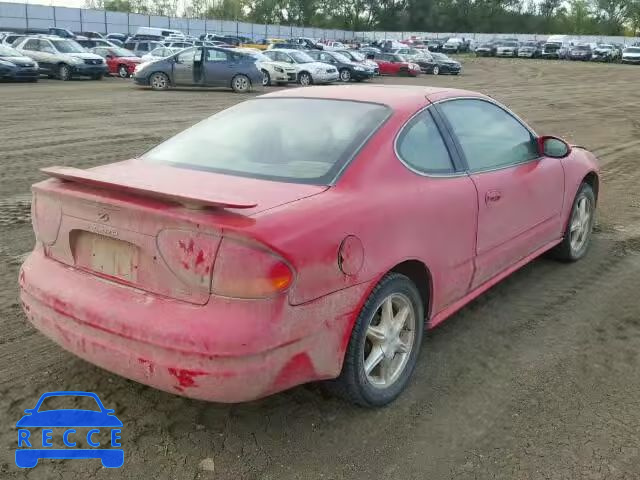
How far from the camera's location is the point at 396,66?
37469 millimetres

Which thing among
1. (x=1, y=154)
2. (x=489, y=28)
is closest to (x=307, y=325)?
(x=1, y=154)

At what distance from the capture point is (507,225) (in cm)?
407

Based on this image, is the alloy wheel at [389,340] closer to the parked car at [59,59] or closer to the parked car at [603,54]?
the parked car at [59,59]

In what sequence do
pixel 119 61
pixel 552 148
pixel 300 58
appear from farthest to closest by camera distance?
pixel 119 61 → pixel 300 58 → pixel 552 148

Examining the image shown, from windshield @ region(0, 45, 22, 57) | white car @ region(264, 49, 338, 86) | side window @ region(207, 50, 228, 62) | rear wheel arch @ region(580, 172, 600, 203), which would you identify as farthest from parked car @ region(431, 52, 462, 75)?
rear wheel arch @ region(580, 172, 600, 203)

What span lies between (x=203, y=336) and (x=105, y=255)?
68cm

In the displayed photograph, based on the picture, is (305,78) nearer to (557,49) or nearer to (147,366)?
(147,366)

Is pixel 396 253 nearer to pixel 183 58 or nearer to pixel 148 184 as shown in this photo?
pixel 148 184

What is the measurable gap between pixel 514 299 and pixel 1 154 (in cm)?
777

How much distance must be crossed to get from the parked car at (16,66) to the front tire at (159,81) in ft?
16.1

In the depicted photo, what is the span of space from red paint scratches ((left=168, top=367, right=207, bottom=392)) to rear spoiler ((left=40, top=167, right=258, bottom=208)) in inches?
25.8

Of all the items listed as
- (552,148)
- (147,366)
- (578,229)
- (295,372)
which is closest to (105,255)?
(147,366)

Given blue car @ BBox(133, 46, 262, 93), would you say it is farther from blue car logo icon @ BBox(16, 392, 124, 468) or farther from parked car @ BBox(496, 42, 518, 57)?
parked car @ BBox(496, 42, 518, 57)

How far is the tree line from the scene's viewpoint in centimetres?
10056
